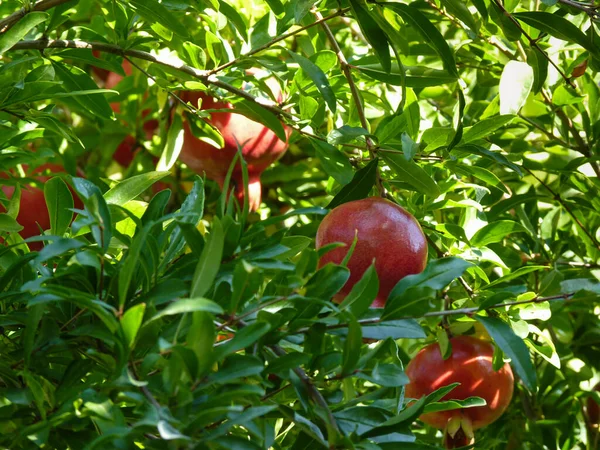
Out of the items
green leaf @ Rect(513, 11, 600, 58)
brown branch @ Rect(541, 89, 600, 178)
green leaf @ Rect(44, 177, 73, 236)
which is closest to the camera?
green leaf @ Rect(44, 177, 73, 236)

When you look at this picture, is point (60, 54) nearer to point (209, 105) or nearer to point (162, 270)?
point (209, 105)

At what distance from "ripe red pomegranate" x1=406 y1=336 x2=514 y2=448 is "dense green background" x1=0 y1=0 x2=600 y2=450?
1.6 inches

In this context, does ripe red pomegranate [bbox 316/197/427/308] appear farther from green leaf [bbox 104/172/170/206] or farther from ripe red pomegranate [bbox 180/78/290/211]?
ripe red pomegranate [bbox 180/78/290/211]

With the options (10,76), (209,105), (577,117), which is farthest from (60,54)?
(577,117)

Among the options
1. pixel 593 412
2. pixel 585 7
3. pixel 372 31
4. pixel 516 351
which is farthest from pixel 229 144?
pixel 593 412

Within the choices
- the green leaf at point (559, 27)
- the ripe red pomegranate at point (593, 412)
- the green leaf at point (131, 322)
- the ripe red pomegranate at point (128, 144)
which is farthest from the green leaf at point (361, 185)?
the ripe red pomegranate at point (593, 412)

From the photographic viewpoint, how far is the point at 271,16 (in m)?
1.36

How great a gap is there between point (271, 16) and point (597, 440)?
887 mm

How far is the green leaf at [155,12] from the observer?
1.00 m

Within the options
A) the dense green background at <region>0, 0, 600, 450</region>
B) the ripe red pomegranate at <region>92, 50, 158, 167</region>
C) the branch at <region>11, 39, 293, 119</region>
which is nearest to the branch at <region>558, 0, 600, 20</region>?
the dense green background at <region>0, 0, 600, 450</region>

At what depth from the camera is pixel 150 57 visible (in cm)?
103

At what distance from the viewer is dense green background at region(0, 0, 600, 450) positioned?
631 millimetres

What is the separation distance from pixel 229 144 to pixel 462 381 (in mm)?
461

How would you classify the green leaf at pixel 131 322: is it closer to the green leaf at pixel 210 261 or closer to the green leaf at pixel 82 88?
the green leaf at pixel 210 261
